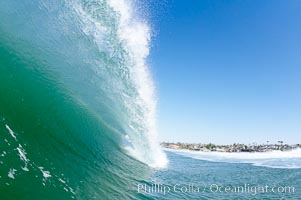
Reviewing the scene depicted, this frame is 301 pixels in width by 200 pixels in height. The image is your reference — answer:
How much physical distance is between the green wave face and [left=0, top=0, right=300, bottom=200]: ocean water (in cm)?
4

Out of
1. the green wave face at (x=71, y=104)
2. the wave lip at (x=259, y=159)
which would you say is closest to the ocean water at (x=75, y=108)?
the green wave face at (x=71, y=104)

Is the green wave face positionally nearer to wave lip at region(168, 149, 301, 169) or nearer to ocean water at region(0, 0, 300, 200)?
ocean water at region(0, 0, 300, 200)

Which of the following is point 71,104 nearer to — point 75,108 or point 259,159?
point 75,108

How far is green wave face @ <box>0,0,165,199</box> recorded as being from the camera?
817 centimetres

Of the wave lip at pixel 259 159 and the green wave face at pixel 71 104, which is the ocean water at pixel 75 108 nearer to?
the green wave face at pixel 71 104

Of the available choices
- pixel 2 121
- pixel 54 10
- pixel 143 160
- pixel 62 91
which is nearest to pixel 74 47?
pixel 54 10

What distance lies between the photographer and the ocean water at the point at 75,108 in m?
8.25

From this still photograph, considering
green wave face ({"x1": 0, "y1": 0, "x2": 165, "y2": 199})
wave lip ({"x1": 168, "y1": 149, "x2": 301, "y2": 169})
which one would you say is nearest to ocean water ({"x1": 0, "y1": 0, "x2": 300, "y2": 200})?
green wave face ({"x1": 0, "y1": 0, "x2": 165, "y2": 199})

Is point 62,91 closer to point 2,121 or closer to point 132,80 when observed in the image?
point 2,121

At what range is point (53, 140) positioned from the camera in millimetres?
9930

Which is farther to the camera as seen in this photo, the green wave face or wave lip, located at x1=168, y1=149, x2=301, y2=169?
wave lip, located at x1=168, y1=149, x2=301, y2=169

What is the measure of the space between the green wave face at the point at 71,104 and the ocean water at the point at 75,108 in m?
0.04

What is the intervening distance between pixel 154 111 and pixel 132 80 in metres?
3.25

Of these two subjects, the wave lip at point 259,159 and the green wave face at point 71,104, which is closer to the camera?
the green wave face at point 71,104
